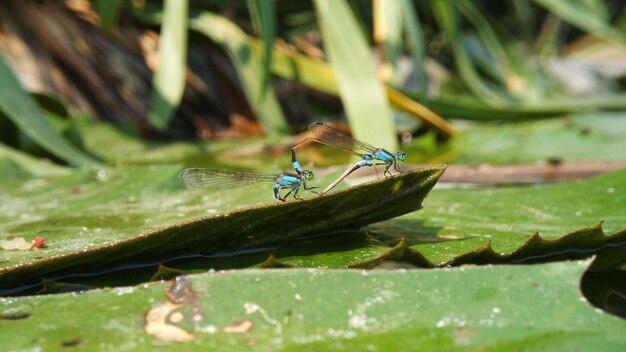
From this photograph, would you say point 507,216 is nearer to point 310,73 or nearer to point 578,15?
point 310,73

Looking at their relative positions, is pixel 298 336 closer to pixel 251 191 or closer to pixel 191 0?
pixel 251 191

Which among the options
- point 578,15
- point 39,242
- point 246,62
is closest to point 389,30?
point 246,62

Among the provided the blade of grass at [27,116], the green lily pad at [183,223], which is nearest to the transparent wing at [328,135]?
the green lily pad at [183,223]

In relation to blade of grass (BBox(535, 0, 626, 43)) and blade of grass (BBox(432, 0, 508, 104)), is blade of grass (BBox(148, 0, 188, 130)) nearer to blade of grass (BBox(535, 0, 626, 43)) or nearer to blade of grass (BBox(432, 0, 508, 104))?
blade of grass (BBox(432, 0, 508, 104))

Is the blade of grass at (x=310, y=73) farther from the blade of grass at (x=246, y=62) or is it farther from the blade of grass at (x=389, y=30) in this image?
the blade of grass at (x=389, y=30)

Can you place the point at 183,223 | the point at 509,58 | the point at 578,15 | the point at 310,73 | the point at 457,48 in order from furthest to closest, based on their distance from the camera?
1. the point at 509,58
2. the point at 457,48
3. the point at 578,15
4. the point at 310,73
5. the point at 183,223
